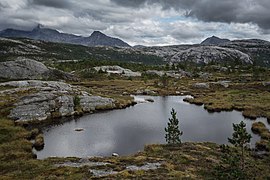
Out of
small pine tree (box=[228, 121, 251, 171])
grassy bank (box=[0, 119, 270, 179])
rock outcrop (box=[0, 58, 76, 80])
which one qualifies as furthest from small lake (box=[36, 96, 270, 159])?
rock outcrop (box=[0, 58, 76, 80])

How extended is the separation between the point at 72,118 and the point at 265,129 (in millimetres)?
59997

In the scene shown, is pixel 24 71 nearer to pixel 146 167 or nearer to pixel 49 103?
pixel 49 103

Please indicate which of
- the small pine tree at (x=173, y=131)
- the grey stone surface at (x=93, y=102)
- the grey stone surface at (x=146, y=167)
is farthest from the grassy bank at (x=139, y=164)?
the grey stone surface at (x=93, y=102)

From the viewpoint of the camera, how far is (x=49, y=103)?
311 feet

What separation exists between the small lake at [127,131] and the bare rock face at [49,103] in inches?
288

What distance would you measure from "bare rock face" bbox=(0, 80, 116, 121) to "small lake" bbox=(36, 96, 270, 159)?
7.32 metres

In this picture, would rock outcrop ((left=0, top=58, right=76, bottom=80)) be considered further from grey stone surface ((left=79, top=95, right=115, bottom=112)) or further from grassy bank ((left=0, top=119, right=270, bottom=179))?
grassy bank ((left=0, top=119, right=270, bottom=179))

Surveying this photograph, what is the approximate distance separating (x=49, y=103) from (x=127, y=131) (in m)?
35.7

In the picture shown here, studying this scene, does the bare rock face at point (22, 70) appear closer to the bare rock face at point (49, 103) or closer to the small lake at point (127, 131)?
the bare rock face at point (49, 103)

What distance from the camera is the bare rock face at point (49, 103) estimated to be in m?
86.2

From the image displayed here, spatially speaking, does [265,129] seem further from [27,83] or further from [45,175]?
[27,83]

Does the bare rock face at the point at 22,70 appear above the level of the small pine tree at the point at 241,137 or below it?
above

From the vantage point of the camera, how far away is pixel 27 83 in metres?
123

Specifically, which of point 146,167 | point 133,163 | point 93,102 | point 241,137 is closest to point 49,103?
point 93,102
